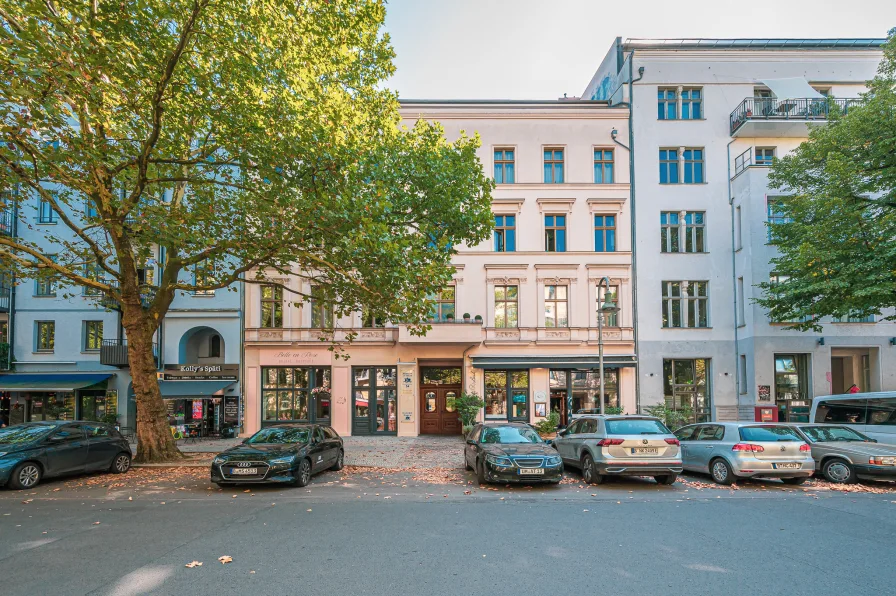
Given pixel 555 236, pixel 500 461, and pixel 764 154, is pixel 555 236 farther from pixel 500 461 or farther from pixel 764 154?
pixel 500 461

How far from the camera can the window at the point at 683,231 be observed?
79.7 ft

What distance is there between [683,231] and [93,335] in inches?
1112

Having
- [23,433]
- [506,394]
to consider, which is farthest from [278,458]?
[506,394]

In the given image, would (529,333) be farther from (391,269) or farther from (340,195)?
(340,195)

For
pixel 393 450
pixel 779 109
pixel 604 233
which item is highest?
pixel 779 109

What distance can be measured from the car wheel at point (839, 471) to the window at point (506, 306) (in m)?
13.3

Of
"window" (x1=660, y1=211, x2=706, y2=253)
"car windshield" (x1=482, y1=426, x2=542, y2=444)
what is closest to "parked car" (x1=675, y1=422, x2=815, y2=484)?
"car windshield" (x1=482, y1=426, x2=542, y2=444)

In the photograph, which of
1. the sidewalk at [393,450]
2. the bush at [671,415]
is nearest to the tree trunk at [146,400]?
the sidewalk at [393,450]

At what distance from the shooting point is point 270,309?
24203 millimetres

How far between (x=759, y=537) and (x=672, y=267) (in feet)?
61.1

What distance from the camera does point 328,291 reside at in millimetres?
14961

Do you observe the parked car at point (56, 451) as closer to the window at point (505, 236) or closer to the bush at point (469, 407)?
the bush at point (469, 407)

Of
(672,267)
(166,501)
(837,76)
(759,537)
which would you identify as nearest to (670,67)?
(837,76)

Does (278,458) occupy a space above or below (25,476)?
above
